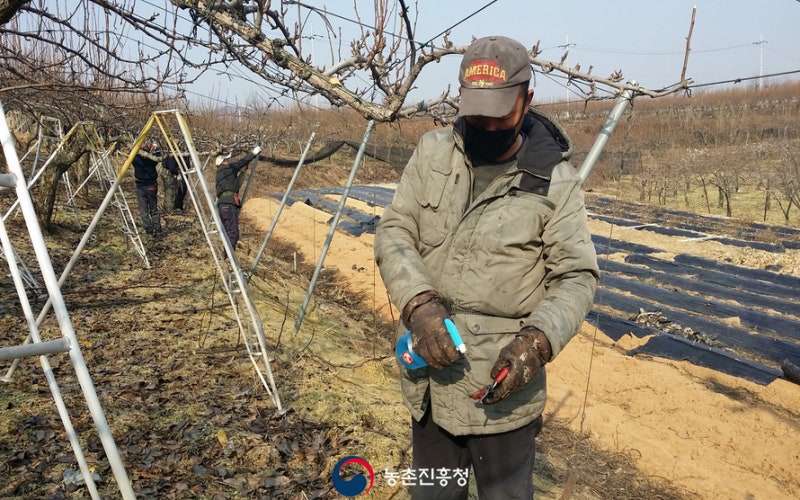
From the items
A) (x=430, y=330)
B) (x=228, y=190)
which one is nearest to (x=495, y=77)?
(x=430, y=330)

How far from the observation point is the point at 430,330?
1625mm

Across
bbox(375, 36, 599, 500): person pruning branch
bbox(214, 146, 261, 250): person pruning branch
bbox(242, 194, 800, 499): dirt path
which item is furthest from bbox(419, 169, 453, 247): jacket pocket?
bbox(214, 146, 261, 250): person pruning branch

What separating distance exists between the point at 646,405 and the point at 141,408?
4831 mm

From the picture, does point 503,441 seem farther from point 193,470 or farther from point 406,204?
point 193,470

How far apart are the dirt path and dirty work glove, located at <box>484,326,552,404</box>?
7.28 feet

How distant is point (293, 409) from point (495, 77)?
322cm

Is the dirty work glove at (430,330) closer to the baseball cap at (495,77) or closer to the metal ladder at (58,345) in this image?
the baseball cap at (495,77)

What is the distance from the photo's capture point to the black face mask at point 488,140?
69.5 inches

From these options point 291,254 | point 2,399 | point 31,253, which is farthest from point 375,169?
point 2,399

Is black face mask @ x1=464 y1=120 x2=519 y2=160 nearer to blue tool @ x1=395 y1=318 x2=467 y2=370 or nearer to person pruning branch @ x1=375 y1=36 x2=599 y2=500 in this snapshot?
person pruning branch @ x1=375 y1=36 x2=599 y2=500

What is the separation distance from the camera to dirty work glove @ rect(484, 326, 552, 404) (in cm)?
156

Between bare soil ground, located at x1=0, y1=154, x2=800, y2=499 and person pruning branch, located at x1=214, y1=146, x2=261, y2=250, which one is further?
person pruning branch, located at x1=214, y1=146, x2=261, y2=250

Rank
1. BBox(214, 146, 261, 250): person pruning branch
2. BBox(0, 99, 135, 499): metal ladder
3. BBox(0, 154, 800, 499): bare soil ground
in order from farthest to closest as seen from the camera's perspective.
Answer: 1. BBox(214, 146, 261, 250): person pruning branch
2. BBox(0, 154, 800, 499): bare soil ground
3. BBox(0, 99, 135, 499): metal ladder

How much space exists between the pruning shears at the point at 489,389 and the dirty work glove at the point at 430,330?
0.44ft
